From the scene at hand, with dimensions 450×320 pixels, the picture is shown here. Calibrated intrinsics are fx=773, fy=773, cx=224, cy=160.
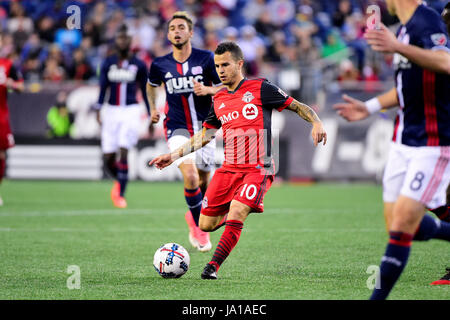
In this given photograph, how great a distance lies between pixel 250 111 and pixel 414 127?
2015 millimetres

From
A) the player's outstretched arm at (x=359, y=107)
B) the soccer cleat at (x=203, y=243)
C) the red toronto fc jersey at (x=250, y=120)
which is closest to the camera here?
the player's outstretched arm at (x=359, y=107)

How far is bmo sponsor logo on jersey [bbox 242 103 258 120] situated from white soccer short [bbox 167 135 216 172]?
177cm

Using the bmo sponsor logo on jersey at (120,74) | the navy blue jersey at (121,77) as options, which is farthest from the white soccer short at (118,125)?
the bmo sponsor logo on jersey at (120,74)

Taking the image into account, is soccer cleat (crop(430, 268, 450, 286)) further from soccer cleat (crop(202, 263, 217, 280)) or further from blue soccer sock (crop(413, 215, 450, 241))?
soccer cleat (crop(202, 263, 217, 280))

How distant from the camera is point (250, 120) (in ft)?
21.7

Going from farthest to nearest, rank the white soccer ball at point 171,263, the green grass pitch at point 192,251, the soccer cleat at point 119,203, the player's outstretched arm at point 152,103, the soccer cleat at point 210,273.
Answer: the soccer cleat at point 119,203, the player's outstretched arm at point 152,103, the white soccer ball at point 171,263, the soccer cleat at point 210,273, the green grass pitch at point 192,251

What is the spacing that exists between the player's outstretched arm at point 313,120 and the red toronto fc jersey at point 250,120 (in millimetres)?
119

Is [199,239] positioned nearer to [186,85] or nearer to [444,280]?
[186,85]

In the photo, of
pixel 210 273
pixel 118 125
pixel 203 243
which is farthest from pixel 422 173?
pixel 118 125

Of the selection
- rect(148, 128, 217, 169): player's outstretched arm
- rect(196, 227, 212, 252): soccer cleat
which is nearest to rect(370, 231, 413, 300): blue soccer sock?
rect(148, 128, 217, 169): player's outstretched arm

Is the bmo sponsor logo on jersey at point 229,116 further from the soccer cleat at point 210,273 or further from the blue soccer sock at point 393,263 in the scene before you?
the blue soccer sock at point 393,263

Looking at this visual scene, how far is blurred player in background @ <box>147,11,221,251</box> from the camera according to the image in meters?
8.28

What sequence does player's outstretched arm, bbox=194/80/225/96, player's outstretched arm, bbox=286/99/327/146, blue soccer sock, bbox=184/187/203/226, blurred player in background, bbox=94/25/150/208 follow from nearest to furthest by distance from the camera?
1. player's outstretched arm, bbox=286/99/327/146
2. player's outstretched arm, bbox=194/80/225/96
3. blue soccer sock, bbox=184/187/203/226
4. blurred player in background, bbox=94/25/150/208

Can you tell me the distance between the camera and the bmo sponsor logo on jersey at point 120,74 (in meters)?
12.7
